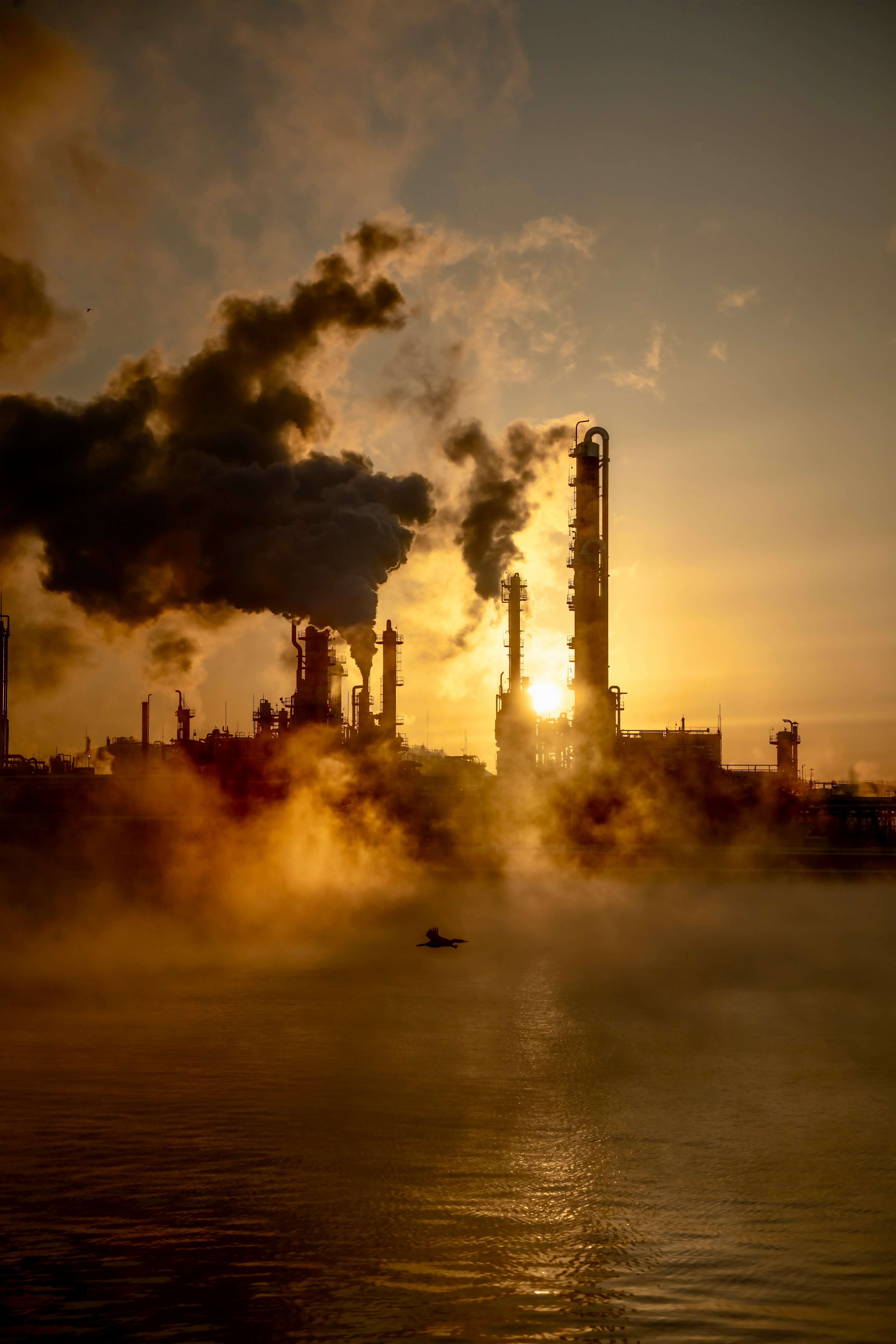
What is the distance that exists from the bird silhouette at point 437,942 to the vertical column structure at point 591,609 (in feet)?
88.6

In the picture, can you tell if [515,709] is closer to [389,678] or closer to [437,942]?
[389,678]

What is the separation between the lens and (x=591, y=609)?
206 ft

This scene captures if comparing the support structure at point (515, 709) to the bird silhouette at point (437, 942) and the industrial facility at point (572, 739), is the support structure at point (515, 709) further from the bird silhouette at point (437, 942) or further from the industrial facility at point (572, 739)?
the bird silhouette at point (437, 942)

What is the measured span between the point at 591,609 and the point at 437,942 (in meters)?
30.4

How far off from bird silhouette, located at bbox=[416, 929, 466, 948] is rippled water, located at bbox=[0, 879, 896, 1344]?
509 cm

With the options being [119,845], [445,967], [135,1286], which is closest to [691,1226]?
[135,1286]

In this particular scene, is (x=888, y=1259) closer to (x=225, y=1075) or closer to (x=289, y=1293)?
(x=289, y=1293)

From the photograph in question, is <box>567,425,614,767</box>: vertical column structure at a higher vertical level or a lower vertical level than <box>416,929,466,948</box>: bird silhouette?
higher

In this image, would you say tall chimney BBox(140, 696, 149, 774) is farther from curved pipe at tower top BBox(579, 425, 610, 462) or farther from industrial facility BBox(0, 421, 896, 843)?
curved pipe at tower top BBox(579, 425, 610, 462)

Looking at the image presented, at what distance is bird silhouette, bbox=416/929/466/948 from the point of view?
3634 cm

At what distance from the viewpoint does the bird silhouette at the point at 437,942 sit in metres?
36.3

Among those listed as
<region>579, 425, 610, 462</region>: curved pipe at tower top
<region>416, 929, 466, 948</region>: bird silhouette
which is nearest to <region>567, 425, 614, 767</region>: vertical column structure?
<region>579, 425, 610, 462</region>: curved pipe at tower top

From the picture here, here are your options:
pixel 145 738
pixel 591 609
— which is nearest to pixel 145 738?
pixel 145 738

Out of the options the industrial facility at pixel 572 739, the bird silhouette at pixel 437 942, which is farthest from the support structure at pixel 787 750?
the bird silhouette at pixel 437 942
